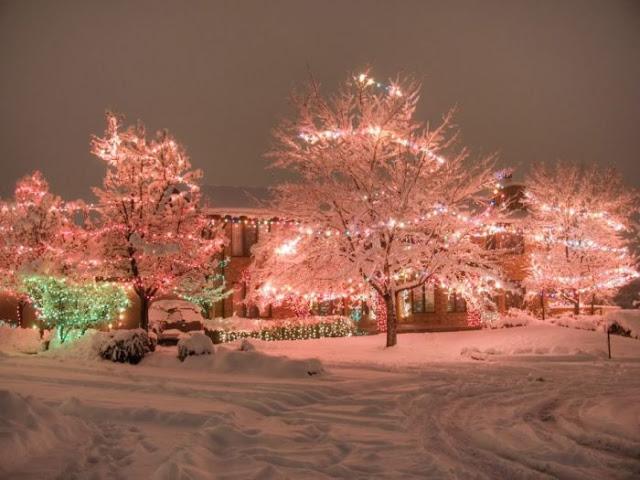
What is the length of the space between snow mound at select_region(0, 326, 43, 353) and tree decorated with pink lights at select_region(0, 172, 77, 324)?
3829mm

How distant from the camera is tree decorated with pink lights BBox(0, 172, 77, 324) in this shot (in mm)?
24330

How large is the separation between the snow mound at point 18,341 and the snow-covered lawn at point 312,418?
3.23 m

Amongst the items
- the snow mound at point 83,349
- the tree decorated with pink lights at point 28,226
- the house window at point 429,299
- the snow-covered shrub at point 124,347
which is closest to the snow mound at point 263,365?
the snow-covered shrub at point 124,347

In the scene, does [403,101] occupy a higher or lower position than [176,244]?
higher

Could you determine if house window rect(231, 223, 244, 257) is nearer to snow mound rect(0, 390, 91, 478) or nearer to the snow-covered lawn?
the snow-covered lawn

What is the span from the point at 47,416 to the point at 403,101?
51.4 feet

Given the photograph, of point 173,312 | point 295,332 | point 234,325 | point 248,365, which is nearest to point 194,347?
point 248,365

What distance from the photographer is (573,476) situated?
6.00 m

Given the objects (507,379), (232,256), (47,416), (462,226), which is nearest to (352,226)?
(462,226)

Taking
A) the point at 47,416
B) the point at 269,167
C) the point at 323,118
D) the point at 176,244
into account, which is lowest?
the point at 47,416

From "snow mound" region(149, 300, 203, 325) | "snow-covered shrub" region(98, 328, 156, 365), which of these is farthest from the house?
"snow-covered shrub" region(98, 328, 156, 365)

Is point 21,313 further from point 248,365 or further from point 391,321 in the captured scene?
point 248,365

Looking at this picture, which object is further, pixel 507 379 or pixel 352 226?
pixel 352 226

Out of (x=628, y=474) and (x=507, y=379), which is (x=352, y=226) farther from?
(x=628, y=474)
